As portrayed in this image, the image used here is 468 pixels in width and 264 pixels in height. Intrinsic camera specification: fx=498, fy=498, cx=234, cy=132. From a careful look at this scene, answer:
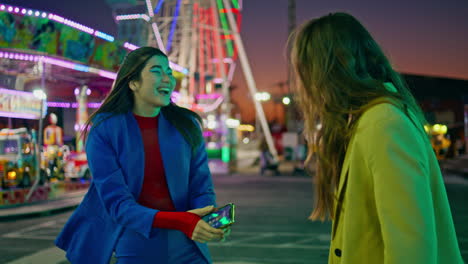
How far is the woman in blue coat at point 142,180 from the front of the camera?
2232 mm

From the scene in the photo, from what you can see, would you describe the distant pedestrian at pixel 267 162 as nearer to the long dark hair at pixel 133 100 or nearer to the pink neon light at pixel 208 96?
the pink neon light at pixel 208 96

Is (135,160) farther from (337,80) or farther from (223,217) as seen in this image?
(337,80)

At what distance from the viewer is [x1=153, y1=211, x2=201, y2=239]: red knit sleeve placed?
2.09 meters

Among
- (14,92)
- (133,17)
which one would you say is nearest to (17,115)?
(14,92)

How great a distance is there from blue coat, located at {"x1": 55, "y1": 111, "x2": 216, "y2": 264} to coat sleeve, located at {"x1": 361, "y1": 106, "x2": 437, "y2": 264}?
1160 millimetres

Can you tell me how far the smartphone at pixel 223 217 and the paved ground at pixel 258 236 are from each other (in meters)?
3.65

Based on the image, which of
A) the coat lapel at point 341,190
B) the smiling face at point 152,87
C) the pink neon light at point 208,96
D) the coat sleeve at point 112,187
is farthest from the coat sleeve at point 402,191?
the pink neon light at point 208,96

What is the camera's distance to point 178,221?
6.97 ft

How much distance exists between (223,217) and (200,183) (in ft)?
1.79

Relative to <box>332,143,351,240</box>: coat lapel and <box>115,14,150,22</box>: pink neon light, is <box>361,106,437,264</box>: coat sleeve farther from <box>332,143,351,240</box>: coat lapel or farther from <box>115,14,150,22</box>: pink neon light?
<box>115,14,150,22</box>: pink neon light

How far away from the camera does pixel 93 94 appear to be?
20.4 meters

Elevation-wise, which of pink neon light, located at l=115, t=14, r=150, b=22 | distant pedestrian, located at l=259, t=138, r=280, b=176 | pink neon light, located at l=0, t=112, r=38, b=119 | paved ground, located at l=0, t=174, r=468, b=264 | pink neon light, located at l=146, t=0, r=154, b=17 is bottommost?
distant pedestrian, located at l=259, t=138, r=280, b=176

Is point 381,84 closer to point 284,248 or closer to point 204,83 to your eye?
point 284,248

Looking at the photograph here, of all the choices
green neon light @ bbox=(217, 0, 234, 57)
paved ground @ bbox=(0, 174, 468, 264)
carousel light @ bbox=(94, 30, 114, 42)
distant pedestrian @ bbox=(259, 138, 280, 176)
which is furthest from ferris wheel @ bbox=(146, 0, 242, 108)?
paved ground @ bbox=(0, 174, 468, 264)
